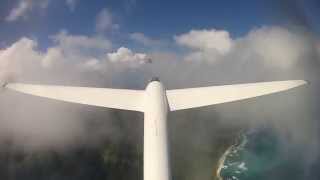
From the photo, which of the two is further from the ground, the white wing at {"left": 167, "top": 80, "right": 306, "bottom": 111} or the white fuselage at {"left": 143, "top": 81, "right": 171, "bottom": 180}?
the white wing at {"left": 167, "top": 80, "right": 306, "bottom": 111}

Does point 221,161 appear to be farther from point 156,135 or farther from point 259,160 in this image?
point 156,135

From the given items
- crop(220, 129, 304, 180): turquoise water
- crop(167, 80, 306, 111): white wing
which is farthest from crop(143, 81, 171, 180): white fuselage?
crop(220, 129, 304, 180): turquoise water

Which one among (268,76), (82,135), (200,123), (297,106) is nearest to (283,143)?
(297,106)

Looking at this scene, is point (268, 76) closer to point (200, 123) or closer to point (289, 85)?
point (200, 123)

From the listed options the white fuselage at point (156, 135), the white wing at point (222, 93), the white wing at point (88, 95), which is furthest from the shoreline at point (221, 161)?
the white wing at point (88, 95)

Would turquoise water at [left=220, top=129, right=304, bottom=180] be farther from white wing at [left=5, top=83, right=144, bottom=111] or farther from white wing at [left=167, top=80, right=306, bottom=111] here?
white wing at [left=5, top=83, right=144, bottom=111]

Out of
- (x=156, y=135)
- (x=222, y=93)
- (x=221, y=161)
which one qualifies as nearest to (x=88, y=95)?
(x=156, y=135)
